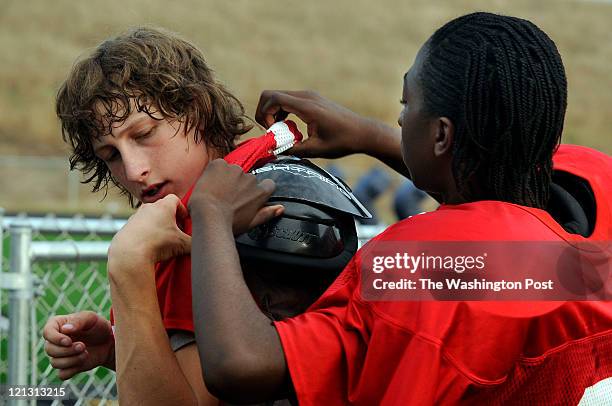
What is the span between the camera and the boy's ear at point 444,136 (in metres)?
1.81

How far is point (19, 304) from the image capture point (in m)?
3.07

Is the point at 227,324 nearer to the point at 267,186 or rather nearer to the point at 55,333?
the point at 267,186

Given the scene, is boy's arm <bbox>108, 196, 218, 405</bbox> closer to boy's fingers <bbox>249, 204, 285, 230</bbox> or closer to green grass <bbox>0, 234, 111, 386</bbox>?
boy's fingers <bbox>249, 204, 285, 230</bbox>

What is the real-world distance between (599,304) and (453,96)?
19.4 inches

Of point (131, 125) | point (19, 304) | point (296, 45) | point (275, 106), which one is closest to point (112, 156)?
point (131, 125)

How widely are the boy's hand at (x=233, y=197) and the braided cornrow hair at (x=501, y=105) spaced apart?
404 millimetres

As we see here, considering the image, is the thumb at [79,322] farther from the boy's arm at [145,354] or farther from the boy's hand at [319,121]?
the boy's hand at [319,121]

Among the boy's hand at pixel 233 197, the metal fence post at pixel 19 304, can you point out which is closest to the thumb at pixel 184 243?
the boy's hand at pixel 233 197

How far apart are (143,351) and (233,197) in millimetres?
393

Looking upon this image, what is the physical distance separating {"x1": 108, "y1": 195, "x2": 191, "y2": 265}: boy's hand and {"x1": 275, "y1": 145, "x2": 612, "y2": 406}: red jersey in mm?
393

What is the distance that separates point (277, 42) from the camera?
4803cm

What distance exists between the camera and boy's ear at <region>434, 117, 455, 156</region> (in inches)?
71.4

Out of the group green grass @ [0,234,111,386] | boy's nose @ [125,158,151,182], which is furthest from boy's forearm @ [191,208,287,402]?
green grass @ [0,234,111,386]

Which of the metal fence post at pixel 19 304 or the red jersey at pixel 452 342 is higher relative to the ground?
the red jersey at pixel 452 342
